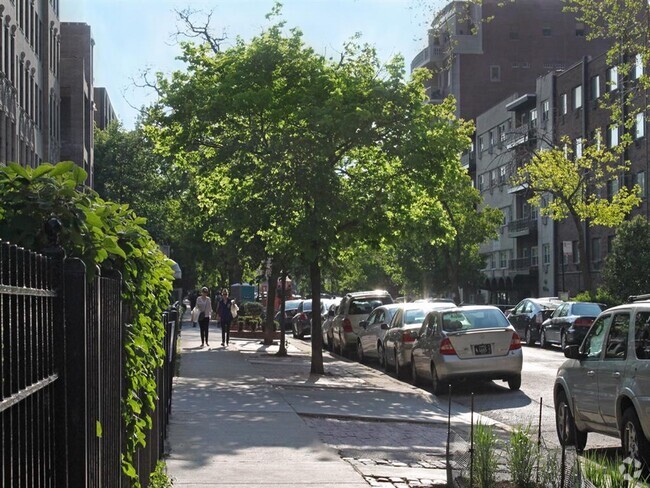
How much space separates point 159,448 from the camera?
1041 cm

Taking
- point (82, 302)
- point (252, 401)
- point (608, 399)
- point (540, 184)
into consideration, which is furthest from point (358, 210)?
point (540, 184)

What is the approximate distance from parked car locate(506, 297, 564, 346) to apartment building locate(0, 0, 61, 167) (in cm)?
1890

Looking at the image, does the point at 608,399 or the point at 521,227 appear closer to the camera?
the point at 608,399

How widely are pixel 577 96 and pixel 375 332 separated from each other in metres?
40.9

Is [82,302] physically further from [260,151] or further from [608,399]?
[260,151]

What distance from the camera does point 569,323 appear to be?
33.7 m

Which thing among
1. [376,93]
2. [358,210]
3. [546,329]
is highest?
[376,93]

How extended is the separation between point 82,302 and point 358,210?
19.0m

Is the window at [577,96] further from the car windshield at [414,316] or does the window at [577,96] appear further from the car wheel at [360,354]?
the car windshield at [414,316]

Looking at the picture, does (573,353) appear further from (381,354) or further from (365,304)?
(365,304)

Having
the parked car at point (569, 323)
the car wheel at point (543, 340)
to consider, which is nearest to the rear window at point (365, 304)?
the parked car at point (569, 323)

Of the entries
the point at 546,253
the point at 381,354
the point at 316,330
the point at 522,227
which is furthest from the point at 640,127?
the point at 316,330

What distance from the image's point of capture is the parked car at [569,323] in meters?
33.2

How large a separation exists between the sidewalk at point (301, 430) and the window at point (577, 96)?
44.3 metres
